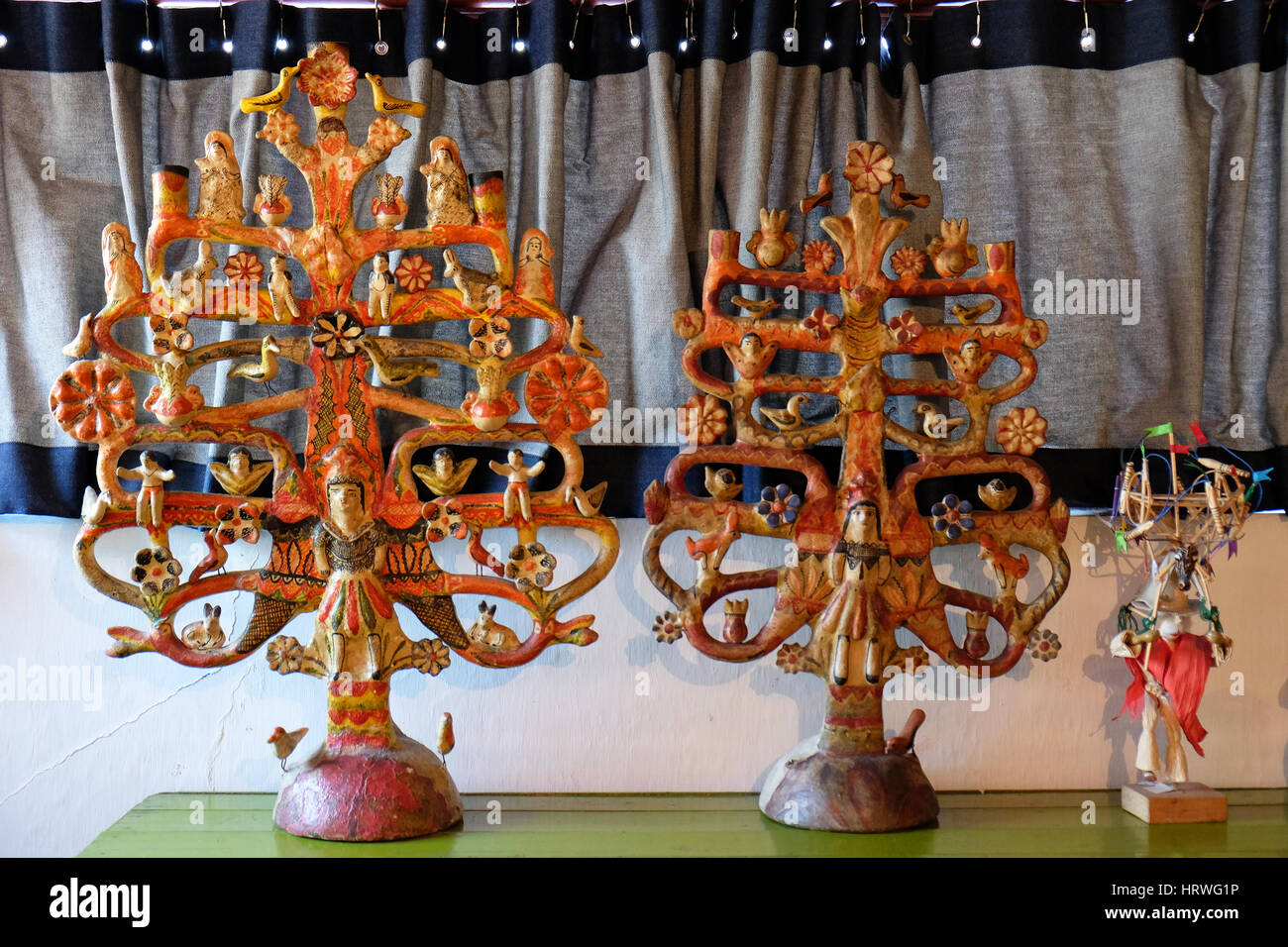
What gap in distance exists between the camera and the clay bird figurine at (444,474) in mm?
1387

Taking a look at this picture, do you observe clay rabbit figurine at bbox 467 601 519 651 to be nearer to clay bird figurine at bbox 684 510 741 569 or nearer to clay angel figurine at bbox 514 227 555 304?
clay bird figurine at bbox 684 510 741 569

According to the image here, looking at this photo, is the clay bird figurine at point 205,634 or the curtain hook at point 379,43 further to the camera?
the curtain hook at point 379,43

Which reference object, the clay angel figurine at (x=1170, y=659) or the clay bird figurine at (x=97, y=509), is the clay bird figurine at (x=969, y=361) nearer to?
the clay angel figurine at (x=1170, y=659)

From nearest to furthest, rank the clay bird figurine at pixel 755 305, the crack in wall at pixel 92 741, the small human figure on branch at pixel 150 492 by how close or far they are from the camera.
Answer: the small human figure on branch at pixel 150 492, the clay bird figurine at pixel 755 305, the crack in wall at pixel 92 741

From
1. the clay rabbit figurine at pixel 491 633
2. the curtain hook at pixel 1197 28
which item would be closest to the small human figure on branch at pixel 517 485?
the clay rabbit figurine at pixel 491 633

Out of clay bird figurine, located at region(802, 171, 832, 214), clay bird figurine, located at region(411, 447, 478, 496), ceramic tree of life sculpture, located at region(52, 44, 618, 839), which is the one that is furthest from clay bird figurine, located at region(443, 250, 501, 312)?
clay bird figurine, located at region(802, 171, 832, 214)

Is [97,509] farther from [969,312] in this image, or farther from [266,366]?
[969,312]

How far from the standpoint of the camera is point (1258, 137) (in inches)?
67.5

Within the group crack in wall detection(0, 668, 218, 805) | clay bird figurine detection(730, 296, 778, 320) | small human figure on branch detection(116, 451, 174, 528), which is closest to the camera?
small human figure on branch detection(116, 451, 174, 528)

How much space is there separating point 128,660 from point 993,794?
47.1 inches

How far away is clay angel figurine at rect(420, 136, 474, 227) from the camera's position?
1.39 metres

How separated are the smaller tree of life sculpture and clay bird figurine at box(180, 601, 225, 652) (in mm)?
1104

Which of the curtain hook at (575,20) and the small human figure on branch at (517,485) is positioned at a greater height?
the curtain hook at (575,20)
